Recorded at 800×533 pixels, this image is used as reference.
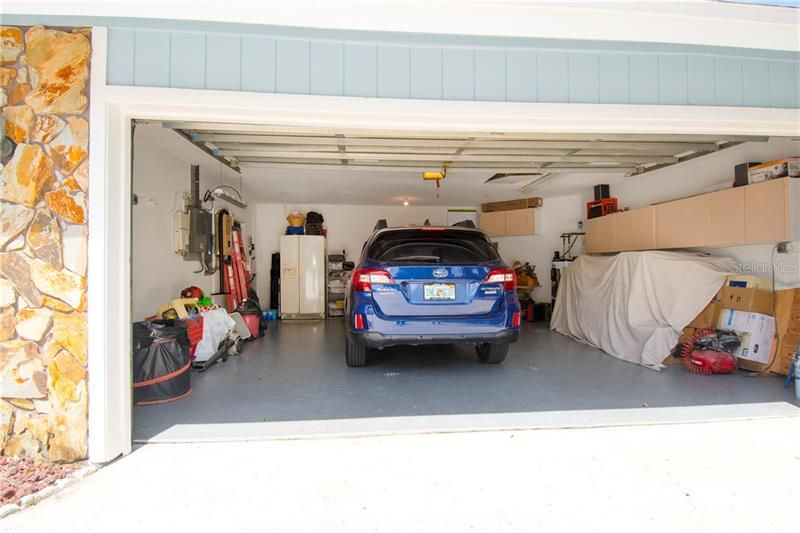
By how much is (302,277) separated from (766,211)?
7.23 meters

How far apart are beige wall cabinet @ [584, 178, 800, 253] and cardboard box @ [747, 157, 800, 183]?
11 centimetres

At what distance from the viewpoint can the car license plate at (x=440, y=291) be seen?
3.33 metres

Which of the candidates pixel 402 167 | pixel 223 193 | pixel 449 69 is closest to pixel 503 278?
pixel 449 69

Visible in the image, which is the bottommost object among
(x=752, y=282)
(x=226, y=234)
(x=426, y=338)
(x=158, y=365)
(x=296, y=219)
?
(x=158, y=365)

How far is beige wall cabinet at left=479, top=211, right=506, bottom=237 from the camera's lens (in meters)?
8.45

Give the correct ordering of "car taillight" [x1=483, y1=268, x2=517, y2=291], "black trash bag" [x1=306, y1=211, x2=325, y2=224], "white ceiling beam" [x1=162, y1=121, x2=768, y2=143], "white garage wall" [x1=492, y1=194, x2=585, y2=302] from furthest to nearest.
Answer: "black trash bag" [x1=306, y1=211, x2=325, y2=224], "white garage wall" [x1=492, y1=194, x2=585, y2=302], "car taillight" [x1=483, y1=268, x2=517, y2=291], "white ceiling beam" [x1=162, y1=121, x2=768, y2=143]

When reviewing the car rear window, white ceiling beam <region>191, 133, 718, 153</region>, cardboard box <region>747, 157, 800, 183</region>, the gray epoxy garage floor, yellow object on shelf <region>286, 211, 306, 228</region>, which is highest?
white ceiling beam <region>191, 133, 718, 153</region>

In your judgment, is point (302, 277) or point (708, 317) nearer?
point (708, 317)

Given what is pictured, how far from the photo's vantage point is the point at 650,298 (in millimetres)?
4438

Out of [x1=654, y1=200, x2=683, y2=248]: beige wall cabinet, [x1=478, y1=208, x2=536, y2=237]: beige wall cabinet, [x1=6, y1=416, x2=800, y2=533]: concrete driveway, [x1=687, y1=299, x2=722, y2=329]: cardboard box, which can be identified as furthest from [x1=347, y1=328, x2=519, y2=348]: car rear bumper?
[x1=478, y1=208, x2=536, y2=237]: beige wall cabinet

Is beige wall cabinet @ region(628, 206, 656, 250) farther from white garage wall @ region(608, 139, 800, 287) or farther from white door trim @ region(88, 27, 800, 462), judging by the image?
white door trim @ region(88, 27, 800, 462)

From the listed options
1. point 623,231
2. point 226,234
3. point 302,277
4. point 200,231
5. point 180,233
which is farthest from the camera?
point 302,277

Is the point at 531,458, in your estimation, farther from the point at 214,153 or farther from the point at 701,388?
the point at 214,153

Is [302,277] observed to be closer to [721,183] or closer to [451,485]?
[451,485]
